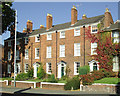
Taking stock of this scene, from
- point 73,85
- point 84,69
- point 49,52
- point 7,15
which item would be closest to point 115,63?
point 84,69

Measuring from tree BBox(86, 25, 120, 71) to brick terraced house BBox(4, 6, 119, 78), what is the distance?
135cm

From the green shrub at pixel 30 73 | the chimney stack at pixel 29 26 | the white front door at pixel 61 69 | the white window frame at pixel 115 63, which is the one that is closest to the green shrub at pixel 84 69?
the white window frame at pixel 115 63

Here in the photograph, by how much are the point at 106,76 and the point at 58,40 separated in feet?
38.9

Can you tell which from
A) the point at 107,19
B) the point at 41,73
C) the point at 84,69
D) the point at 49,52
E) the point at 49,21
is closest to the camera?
the point at 84,69

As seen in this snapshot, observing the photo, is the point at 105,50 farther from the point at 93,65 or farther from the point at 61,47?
the point at 61,47

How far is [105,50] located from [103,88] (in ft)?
25.8

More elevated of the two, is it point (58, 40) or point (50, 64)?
point (58, 40)

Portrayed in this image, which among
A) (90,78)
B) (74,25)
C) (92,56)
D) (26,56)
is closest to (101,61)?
(92,56)

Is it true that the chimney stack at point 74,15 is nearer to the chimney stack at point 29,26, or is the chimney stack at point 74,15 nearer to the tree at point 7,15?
the tree at point 7,15

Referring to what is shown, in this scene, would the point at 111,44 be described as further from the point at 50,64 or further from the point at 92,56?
the point at 50,64

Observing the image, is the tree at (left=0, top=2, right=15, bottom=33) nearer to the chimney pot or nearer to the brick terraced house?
the brick terraced house

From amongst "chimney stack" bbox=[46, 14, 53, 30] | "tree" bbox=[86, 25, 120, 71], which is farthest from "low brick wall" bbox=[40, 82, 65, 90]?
"chimney stack" bbox=[46, 14, 53, 30]

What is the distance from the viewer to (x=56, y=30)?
102 ft

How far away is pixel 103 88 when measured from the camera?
57.0ft
